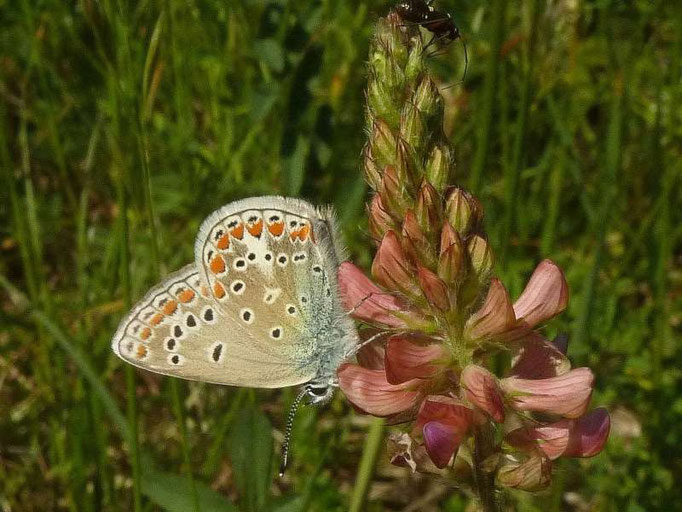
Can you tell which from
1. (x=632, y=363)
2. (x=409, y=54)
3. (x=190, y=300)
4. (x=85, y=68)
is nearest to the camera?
(x=409, y=54)

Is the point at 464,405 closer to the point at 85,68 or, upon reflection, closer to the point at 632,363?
the point at 632,363

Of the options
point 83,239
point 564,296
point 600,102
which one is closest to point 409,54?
point 564,296

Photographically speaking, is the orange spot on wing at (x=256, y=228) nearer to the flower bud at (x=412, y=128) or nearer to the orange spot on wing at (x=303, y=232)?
the orange spot on wing at (x=303, y=232)

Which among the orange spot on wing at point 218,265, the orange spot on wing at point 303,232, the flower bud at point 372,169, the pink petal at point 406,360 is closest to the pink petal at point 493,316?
the pink petal at point 406,360

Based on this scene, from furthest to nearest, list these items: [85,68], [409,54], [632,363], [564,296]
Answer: [85,68], [632,363], [564,296], [409,54]

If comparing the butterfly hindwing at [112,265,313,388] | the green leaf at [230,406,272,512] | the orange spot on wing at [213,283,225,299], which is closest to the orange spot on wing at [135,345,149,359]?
the butterfly hindwing at [112,265,313,388]

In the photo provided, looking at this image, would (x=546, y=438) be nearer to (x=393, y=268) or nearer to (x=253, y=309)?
(x=393, y=268)

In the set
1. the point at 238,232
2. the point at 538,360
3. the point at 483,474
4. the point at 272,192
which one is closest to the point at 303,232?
the point at 238,232
